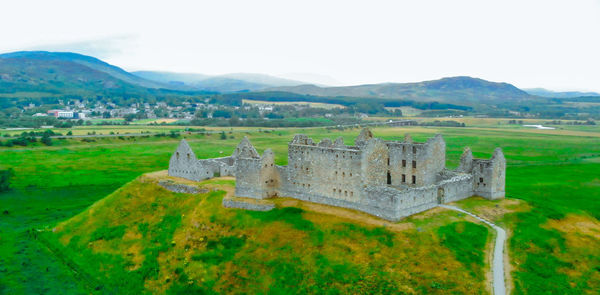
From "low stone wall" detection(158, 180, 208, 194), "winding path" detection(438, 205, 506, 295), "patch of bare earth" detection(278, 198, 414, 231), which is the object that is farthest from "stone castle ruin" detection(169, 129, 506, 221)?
"low stone wall" detection(158, 180, 208, 194)

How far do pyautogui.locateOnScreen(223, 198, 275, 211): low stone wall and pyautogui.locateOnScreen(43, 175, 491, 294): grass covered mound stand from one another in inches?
35.4

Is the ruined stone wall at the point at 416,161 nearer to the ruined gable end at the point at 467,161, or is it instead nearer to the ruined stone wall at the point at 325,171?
the ruined gable end at the point at 467,161

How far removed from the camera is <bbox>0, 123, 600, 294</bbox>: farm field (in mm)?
44875

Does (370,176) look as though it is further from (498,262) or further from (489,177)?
(498,262)

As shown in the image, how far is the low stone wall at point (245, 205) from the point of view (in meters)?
56.5

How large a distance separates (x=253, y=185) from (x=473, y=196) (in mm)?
28753

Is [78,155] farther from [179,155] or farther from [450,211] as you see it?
[450,211]

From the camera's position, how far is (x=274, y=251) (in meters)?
48.4

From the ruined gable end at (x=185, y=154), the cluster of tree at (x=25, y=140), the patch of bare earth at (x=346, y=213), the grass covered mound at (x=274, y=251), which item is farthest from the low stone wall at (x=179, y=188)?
the cluster of tree at (x=25, y=140)

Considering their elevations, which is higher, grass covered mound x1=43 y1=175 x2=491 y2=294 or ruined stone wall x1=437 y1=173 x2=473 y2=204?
ruined stone wall x1=437 y1=173 x2=473 y2=204

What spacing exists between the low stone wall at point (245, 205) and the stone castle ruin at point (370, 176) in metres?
1.84

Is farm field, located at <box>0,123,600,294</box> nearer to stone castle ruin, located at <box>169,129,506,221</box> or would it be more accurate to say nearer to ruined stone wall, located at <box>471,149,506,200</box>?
ruined stone wall, located at <box>471,149,506,200</box>

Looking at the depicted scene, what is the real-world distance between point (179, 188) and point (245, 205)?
14.5 meters

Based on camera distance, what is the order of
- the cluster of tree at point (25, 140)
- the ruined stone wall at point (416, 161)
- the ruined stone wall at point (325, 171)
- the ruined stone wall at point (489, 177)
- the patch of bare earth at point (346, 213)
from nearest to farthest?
the patch of bare earth at point (346, 213), the ruined stone wall at point (325, 171), the ruined stone wall at point (489, 177), the ruined stone wall at point (416, 161), the cluster of tree at point (25, 140)
